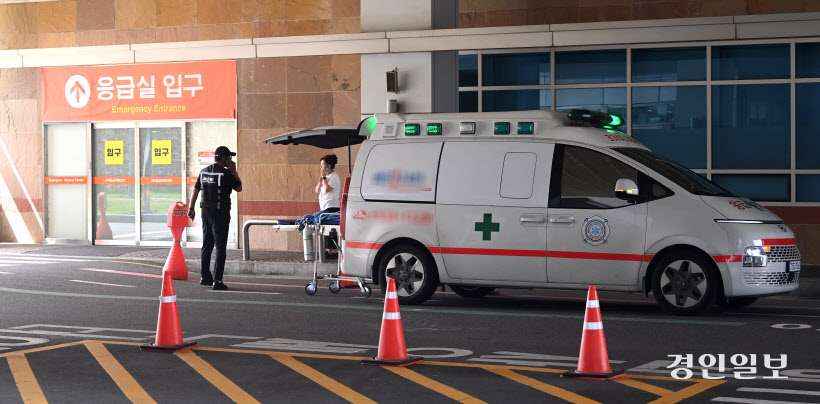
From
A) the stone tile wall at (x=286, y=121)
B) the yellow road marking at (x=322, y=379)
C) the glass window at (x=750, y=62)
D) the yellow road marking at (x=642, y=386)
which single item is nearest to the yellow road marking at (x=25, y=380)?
the yellow road marking at (x=322, y=379)

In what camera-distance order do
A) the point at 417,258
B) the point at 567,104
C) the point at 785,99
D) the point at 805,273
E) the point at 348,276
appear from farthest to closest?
the point at 567,104
the point at 785,99
the point at 805,273
the point at 348,276
the point at 417,258

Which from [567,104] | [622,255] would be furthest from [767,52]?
[622,255]

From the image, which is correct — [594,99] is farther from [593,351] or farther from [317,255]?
[593,351]

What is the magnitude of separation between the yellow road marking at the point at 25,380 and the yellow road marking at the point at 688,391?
4.02 m

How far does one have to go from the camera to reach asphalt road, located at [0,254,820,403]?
750cm

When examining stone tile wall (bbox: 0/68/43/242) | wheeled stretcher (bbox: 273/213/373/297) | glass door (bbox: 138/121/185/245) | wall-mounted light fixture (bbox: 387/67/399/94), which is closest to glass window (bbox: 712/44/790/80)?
wall-mounted light fixture (bbox: 387/67/399/94)

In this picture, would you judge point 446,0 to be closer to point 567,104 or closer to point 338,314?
point 567,104

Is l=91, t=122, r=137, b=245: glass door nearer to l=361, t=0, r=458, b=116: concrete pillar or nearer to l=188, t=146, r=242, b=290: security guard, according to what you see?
l=361, t=0, r=458, b=116: concrete pillar

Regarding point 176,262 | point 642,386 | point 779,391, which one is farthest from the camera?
point 176,262

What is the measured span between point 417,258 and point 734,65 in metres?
8.44

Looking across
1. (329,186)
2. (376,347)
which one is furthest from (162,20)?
(376,347)

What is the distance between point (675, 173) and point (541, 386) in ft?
15.7

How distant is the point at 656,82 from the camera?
19.0 meters

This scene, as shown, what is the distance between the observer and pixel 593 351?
7855mm
